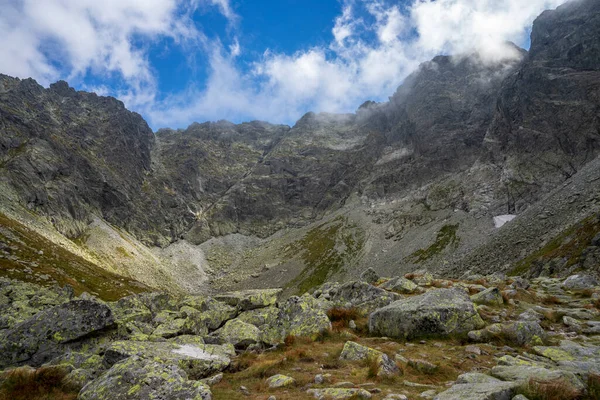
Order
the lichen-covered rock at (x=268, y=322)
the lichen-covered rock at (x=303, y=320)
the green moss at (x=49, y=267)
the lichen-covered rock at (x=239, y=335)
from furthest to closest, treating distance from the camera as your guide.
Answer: the green moss at (x=49, y=267) → the lichen-covered rock at (x=268, y=322) → the lichen-covered rock at (x=239, y=335) → the lichen-covered rock at (x=303, y=320)

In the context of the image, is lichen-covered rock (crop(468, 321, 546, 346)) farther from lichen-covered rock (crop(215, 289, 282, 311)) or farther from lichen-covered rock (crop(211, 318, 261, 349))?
lichen-covered rock (crop(215, 289, 282, 311))

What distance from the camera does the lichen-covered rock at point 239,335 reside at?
62.2ft

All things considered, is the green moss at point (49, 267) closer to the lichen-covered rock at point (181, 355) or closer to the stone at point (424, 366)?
the lichen-covered rock at point (181, 355)

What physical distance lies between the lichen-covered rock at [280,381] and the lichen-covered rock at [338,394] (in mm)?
1434

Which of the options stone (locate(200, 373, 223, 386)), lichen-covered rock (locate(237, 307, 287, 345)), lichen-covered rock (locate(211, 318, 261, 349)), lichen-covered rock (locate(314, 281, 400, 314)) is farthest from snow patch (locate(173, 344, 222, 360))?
lichen-covered rock (locate(314, 281, 400, 314))

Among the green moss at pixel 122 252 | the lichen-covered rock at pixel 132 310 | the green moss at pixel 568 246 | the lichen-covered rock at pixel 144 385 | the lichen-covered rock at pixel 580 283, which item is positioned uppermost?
the green moss at pixel 568 246

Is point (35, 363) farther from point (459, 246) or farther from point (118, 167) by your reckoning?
point (118, 167)

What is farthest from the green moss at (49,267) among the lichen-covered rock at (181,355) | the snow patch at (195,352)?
the lichen-covered rock at (181,355)

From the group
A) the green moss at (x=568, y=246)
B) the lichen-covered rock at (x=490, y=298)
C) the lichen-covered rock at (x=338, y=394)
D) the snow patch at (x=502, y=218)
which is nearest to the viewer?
the lichen-covered rock at (x=338, y=394)

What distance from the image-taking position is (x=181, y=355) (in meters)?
14.3

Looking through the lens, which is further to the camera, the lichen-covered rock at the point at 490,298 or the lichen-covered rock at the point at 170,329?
the lichen-covered rock at the point at 490,298

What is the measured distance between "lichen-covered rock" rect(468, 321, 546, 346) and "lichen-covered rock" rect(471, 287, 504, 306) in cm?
589

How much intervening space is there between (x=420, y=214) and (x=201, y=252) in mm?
110400

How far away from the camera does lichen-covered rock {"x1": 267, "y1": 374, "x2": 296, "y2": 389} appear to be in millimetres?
11609
